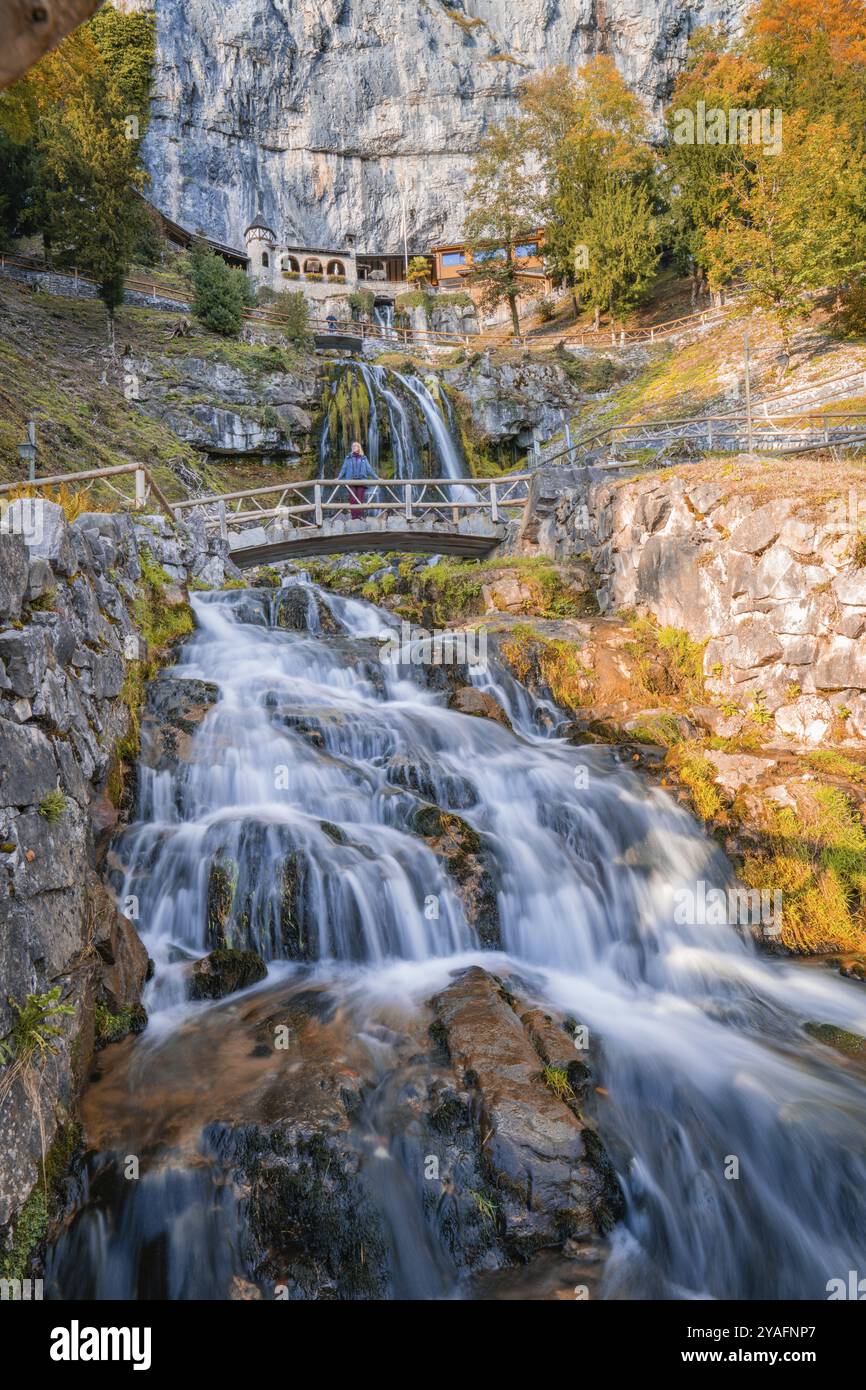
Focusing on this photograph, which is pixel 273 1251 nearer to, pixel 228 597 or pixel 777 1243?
pixel 777 1243

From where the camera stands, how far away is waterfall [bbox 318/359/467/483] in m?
29.4

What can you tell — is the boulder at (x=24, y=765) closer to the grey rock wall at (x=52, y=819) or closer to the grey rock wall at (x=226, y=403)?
the grey rock wall at (x=52, y=819)

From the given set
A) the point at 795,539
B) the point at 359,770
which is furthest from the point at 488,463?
the point at 359,770

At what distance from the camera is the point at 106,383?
2628cm

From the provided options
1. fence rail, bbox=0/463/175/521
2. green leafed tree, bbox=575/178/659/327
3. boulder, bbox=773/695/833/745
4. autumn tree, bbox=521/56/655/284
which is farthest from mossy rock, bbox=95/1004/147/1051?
autumn tree, bbox=521/56/655/284

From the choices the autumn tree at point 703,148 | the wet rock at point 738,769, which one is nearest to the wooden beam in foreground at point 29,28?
the wet rock at point 738,769

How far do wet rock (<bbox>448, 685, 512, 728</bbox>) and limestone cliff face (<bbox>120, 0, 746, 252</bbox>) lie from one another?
52203 millimetres

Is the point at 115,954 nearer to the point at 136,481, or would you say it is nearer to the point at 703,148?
the point at 136,481

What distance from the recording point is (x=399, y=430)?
29984 mm

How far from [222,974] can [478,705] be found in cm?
625

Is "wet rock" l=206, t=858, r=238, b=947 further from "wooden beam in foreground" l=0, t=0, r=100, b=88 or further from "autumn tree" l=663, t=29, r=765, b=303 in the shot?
"autumn tree" l=663, t=29, r=765, b=303

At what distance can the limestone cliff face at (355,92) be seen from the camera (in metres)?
50.2

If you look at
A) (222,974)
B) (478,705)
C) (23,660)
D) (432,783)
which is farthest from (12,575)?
(478,705)
